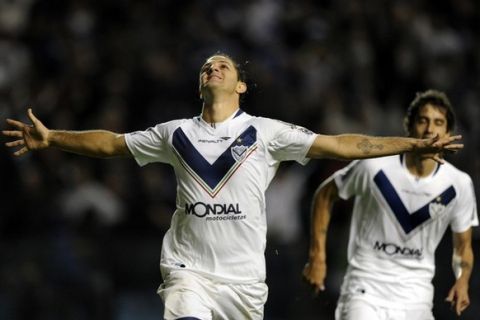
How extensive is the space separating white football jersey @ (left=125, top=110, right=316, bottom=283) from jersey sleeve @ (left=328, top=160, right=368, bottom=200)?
1058 mm

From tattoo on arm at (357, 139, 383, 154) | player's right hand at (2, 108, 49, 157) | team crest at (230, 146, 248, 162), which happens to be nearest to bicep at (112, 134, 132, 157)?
player's right hand at (2, 108, 49, 157)

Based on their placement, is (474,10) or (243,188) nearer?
(243,188)

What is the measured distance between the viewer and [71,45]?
15547mm

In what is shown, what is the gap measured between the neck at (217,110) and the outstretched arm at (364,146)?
61 cm

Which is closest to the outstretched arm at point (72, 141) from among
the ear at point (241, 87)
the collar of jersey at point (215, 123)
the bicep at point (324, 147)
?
the collar of jersey at point (215, 123)

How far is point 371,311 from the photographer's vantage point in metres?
8.80

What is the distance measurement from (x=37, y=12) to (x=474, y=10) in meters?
5.57

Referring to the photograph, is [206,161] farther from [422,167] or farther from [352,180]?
A: [422,167]

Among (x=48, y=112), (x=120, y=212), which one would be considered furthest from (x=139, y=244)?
(x=48, y=112)

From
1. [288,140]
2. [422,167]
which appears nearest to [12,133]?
[288,140]

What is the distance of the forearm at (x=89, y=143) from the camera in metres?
8.13

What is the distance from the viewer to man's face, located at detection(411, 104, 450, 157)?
29.6 ft

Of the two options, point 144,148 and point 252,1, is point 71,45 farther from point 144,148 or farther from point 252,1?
point 144,148

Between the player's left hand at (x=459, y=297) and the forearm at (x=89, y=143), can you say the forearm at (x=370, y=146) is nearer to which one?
the forearm at (x=89, y=143)
